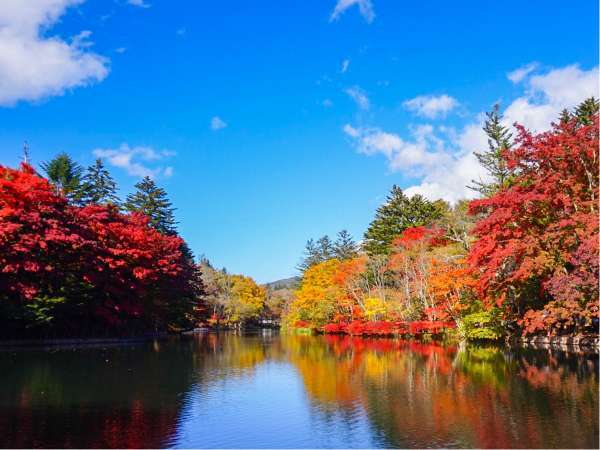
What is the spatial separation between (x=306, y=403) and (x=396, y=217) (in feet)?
150

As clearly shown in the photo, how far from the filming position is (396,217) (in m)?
Answer: 57.7

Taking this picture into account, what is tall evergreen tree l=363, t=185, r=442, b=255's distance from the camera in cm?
5550

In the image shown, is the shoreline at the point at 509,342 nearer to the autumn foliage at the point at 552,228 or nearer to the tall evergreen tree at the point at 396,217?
the autumn foliage at the point at 552,228

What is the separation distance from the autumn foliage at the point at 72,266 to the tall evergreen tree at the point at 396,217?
2310cm

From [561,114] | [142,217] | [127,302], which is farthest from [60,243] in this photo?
[561,114]

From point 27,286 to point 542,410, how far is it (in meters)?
25.9

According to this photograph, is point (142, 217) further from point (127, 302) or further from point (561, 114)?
point (561, 114)

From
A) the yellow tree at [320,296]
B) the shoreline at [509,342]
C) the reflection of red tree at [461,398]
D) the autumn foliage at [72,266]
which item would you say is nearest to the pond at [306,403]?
the reflection of red tree at [461,398]

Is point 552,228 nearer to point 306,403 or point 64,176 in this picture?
point 306,403

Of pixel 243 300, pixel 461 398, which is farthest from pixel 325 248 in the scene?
pixel 461 398

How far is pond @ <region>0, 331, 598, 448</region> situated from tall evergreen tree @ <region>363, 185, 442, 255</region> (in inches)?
1299

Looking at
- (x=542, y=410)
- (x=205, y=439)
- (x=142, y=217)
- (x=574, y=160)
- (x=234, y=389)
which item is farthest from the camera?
(x=142, y=217)

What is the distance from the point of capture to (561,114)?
4631cm

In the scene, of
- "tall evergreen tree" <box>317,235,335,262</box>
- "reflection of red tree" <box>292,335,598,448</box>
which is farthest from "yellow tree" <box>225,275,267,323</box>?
"reflection of red tree" <box>292,335,598,448</box>
